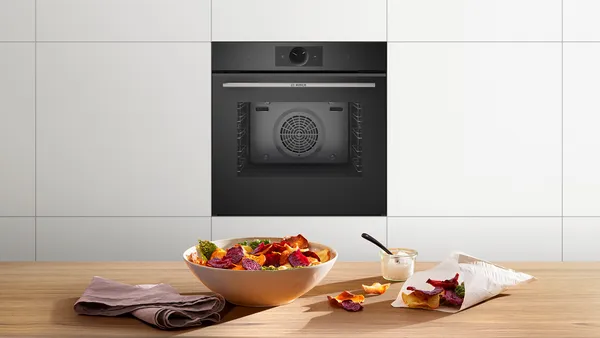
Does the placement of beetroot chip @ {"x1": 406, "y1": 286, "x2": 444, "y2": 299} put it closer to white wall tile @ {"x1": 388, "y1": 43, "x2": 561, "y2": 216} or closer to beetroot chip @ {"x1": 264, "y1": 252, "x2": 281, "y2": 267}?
beetroot chip @ {"x1": 264, "y1": 252, "x2": 281, "y2": 267}


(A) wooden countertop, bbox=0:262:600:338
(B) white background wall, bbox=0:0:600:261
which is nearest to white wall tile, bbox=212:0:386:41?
(B) white background wall, bbox=0:0:600:261

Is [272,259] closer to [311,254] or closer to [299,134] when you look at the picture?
[311,254]

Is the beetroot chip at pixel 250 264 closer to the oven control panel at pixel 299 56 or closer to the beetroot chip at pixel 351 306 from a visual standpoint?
the beetroot chip at pixel 351 306

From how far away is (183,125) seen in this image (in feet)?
9.07

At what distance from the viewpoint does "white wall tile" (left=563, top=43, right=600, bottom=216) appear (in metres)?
2.78

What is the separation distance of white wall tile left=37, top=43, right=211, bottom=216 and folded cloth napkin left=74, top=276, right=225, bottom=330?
60.5 inches

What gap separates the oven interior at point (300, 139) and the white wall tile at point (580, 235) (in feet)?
3.22

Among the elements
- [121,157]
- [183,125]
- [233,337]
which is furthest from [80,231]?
[233,337]

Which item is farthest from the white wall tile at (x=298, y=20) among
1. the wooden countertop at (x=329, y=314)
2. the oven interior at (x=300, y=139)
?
the wooden countertop at (x=329, y=314)

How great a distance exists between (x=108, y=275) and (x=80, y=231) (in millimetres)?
1449

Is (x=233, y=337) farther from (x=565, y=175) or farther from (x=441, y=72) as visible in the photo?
(x=565, y=175)

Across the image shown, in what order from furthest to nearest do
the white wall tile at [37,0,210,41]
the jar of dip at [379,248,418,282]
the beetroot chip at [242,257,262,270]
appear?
the white wall tile at [37,0,210,41], the jar of dip at [379,248,418,282], the beetroot chip at [242,257,262,270]

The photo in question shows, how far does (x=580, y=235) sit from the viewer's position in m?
2.80

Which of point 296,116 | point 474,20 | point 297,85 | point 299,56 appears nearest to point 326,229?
point 296,116
